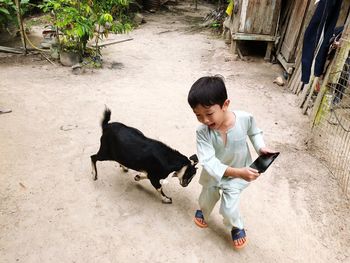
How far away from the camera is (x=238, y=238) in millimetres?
2434

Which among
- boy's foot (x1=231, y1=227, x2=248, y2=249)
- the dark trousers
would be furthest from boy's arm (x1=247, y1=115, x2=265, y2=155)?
the dark trousers

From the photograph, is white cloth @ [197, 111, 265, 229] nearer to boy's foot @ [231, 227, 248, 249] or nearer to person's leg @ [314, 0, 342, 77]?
boy's foot @ [231, 227, 248, 249]

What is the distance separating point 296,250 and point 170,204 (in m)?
1.15

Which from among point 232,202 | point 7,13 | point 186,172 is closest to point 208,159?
point 232,202

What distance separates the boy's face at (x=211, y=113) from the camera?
6.16 feet

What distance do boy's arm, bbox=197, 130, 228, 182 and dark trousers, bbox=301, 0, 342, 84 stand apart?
2.96 meters

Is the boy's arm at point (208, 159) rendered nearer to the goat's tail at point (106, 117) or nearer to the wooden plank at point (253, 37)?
the goat's tail at point (106, 117)

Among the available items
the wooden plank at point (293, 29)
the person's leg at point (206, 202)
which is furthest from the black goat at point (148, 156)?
the wooden plank at point (293, 29)

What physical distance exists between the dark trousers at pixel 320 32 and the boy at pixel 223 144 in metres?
2.65

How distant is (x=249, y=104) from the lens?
5074 mm

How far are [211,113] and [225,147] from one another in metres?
0.37

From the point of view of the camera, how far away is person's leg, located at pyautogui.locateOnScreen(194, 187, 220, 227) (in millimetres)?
2404

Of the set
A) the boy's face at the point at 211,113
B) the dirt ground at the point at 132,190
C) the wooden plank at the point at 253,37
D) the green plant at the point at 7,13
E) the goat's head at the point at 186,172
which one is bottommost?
the dirt ground at the point at 132,190

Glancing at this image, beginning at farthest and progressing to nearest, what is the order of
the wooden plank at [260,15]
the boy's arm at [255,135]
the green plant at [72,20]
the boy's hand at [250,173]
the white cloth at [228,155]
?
1. the wooden plank at [260,15]
2. the green plant at [72,20]
3. the boy's arm at [255,135]
4. the white cloth at [228,155]
5. the boy's hand at [250,173]
